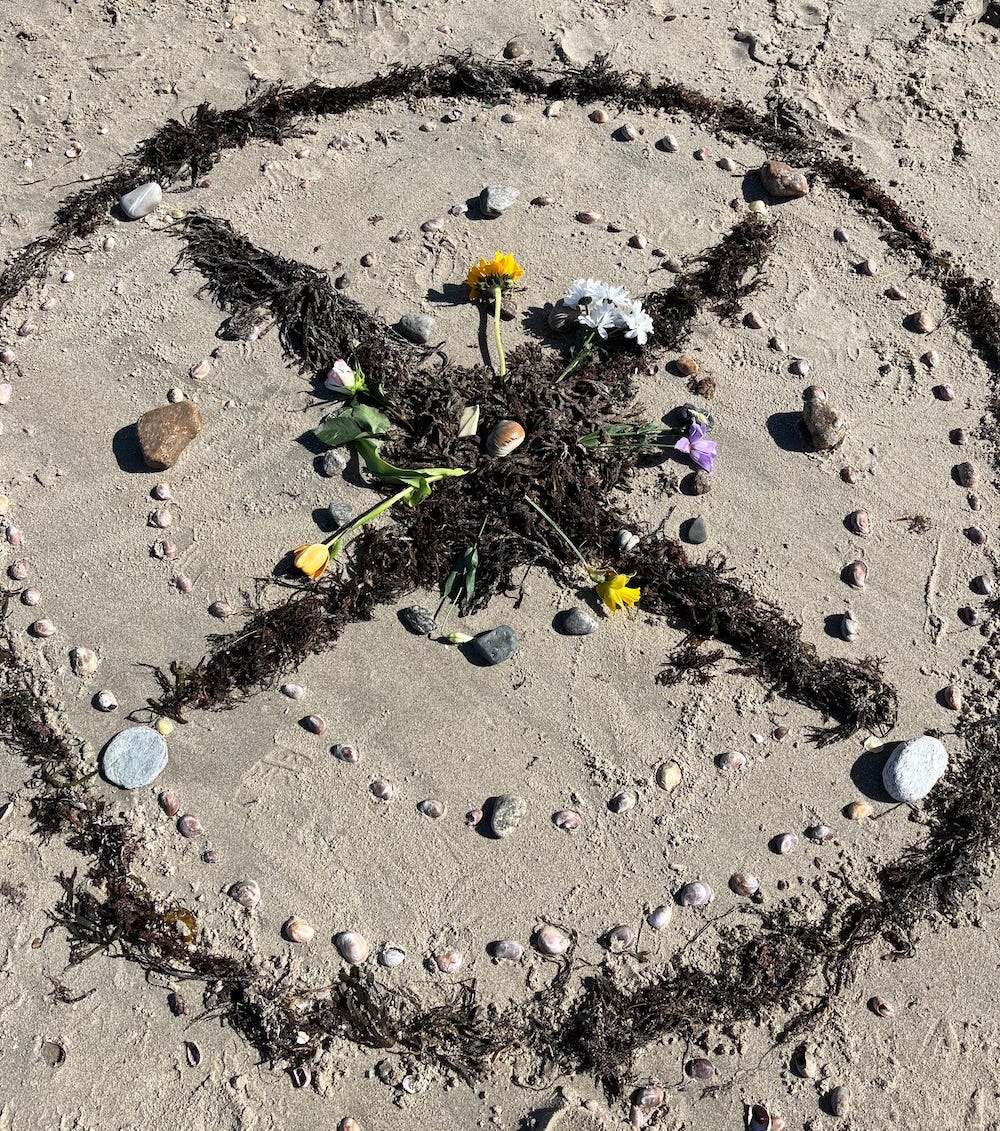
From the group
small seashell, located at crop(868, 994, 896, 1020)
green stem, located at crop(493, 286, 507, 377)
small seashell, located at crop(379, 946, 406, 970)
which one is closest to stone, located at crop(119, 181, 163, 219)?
green stem, located at crop(493, 286, 507, 377)

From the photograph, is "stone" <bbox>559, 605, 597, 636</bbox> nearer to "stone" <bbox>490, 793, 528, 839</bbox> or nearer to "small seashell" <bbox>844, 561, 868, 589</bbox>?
"stone" <bbox>490, 793, 528, 839</bbox>

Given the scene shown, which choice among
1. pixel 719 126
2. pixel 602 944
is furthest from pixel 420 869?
pixel 719 126

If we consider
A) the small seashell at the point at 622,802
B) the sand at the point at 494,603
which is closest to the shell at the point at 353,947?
the sand at the point at 494,603

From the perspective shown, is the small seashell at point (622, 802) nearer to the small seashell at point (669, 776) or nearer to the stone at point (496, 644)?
the small seashell at point (669, 776)

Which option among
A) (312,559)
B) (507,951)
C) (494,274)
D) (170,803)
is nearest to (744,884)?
(507,951)

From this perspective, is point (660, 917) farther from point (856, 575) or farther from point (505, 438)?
point (505, 438)

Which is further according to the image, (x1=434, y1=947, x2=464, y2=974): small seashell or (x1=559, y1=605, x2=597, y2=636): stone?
(x1=559, y1=605, x2=597, y2=636): stone

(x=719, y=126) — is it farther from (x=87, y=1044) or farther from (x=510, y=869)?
(x=87, y=1044)
